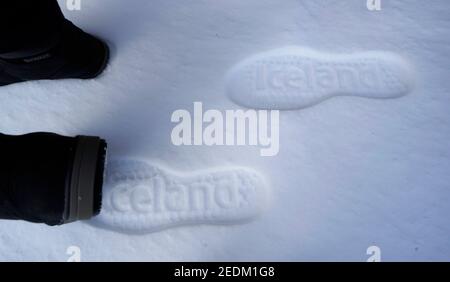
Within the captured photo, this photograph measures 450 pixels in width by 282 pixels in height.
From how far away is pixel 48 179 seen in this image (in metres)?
0.60

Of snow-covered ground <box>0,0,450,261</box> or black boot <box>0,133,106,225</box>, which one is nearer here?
black boot <box>0,133,106,225</box>

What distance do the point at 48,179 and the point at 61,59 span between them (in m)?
0.18

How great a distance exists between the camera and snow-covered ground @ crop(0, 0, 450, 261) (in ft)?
2.33

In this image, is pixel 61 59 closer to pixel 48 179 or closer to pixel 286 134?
pixel 48 179

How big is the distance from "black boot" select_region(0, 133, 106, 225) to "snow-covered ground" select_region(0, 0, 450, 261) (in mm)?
88

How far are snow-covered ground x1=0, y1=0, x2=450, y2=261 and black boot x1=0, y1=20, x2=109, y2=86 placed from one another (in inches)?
1.2

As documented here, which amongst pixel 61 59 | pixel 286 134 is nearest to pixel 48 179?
Result: pixel 61 59

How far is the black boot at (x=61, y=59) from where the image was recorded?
0.56m

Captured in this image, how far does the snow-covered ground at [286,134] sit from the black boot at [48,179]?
88mm

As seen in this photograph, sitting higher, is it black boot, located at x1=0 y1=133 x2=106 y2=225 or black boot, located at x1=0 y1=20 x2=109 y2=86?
black boot, located at x1=0 y1=20 x2=109 y2=86

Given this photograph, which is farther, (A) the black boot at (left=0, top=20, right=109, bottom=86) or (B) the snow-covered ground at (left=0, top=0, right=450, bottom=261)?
(B) the snow-covered ground at (left=0, top=0, right=450, bottom=261)

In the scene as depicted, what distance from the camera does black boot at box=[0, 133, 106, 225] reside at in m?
0.59

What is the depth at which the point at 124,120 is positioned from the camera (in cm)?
71
